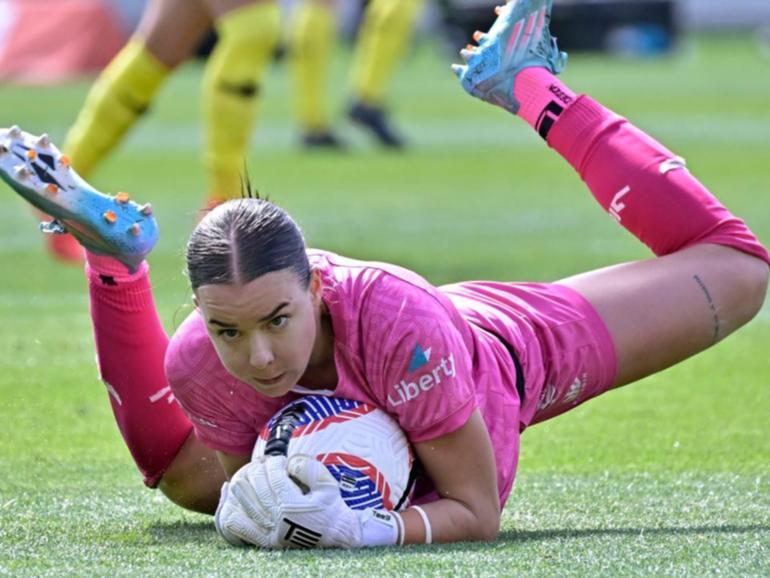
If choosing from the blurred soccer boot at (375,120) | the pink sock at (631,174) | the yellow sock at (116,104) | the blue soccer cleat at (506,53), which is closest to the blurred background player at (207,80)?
the yellow sock at (116,104)

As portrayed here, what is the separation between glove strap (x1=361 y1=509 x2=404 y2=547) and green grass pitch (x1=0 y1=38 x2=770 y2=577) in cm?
6

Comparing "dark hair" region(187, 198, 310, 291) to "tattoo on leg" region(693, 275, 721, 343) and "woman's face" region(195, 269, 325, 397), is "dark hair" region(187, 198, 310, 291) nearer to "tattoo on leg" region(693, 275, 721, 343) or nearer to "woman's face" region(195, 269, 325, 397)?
"woman's face" region(195, 269, 325, 397)

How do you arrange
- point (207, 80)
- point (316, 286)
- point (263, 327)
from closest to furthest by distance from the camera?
point (263, 327)
point (316, 286)
point (207, 80)

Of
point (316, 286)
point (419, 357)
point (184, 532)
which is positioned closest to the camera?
point (419, 357)

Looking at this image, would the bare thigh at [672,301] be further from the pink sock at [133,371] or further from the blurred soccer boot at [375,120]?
the blurred soccer boot at [375,120]

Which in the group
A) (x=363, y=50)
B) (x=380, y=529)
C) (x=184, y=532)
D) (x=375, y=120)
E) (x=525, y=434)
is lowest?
(x=375, y=120)

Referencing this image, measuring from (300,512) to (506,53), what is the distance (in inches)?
74.3

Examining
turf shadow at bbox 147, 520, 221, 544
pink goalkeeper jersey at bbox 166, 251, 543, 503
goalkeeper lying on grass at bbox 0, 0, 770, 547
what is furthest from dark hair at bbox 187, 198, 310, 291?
turf shadow at bbox 147, 520, 221, 544

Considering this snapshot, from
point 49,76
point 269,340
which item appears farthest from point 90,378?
point 49,76

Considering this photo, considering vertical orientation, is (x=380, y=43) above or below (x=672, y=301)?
below

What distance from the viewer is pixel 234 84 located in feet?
26.0

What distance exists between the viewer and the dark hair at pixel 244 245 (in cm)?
350

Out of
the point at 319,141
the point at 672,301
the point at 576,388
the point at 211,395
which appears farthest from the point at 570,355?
the point at 319,141

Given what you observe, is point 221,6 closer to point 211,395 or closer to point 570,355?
point 570,355
